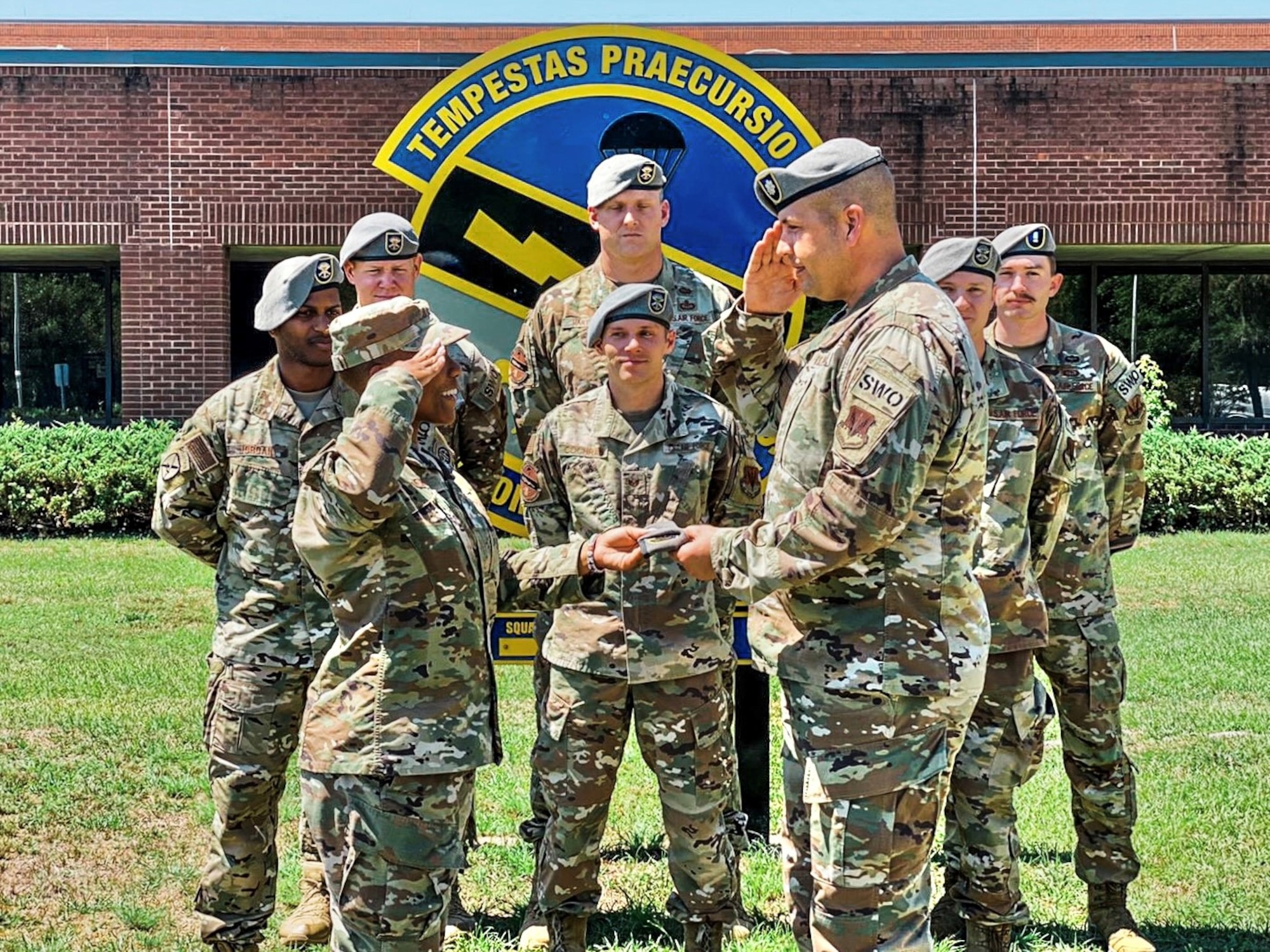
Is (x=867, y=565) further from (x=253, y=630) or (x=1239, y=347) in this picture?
(x=1239, y=347)

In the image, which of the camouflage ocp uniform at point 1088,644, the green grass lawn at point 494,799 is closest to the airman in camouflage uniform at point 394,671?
the green grass lawn at point 494,799

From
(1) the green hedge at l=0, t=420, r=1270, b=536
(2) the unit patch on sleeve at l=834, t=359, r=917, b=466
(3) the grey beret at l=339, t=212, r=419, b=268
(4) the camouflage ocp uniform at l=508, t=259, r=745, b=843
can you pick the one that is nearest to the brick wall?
(1) the green hedge at l=0, t=420, r=1270, b=536

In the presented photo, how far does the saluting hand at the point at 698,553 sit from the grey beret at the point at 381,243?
2025 mm

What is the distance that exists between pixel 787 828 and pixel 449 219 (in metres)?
3.56

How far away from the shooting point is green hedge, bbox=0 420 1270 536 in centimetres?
1462

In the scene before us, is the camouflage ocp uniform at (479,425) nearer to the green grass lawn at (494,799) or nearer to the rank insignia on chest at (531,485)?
the rank insignia on chest at (531,485)

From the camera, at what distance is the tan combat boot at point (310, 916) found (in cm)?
505

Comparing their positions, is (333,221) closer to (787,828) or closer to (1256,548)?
(1256,548)

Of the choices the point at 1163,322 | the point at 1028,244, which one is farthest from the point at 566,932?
the point at 1163,322

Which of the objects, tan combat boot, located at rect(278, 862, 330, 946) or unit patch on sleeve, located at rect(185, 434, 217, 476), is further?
tan combat boot, located at rect(278, 862, 330, 946)

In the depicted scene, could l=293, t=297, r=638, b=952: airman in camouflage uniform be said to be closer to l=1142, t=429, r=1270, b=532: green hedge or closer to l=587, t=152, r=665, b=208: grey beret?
l=587, t=152, r=665, b=208: grey beret

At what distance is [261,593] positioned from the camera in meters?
4.50

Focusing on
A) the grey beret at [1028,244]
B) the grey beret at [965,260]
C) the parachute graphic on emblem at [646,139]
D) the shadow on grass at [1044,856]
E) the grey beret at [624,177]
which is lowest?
the shadow on grass at [1044,856]

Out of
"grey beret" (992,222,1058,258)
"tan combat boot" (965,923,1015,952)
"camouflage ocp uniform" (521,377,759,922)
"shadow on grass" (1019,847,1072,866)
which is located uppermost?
"grey beret" (992,222,1058,258)
